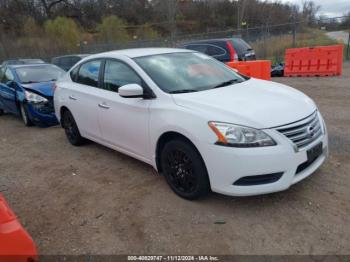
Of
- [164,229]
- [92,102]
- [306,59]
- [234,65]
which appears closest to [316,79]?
[306,59]

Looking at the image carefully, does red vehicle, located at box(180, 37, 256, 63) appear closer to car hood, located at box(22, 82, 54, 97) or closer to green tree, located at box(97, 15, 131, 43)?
car hood, located at box(22, 82, 54, 97)

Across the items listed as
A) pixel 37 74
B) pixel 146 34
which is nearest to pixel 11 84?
pixel 37 74

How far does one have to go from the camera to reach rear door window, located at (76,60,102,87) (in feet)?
16.2

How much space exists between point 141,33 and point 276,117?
4599 centimetres

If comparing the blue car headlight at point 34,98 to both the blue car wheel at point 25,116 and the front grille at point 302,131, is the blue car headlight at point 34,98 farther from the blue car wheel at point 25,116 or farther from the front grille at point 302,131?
the front grille at point 302,131

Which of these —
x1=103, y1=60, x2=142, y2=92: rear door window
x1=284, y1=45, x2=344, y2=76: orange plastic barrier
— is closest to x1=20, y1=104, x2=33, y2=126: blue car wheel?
x1=103, y1=60, x2=142, y2=92: rear door window

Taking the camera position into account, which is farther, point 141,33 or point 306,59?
point 141,33

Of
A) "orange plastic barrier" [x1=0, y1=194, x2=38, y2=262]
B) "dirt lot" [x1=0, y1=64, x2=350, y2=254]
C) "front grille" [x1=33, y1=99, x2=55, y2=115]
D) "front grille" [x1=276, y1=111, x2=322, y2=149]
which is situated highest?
"front grille" [x1=276, y1=111, x2=322, y2=149]

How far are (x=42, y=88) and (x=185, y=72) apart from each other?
4.53m

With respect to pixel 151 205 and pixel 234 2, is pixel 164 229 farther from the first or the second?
pixel 234 2

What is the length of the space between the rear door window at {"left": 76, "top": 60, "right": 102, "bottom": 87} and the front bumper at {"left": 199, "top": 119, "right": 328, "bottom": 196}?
8.01ft

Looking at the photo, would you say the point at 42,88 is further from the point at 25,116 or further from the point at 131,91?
the point at 131,91

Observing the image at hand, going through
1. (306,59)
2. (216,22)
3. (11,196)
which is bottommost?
(11,196)

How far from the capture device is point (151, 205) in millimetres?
3680
